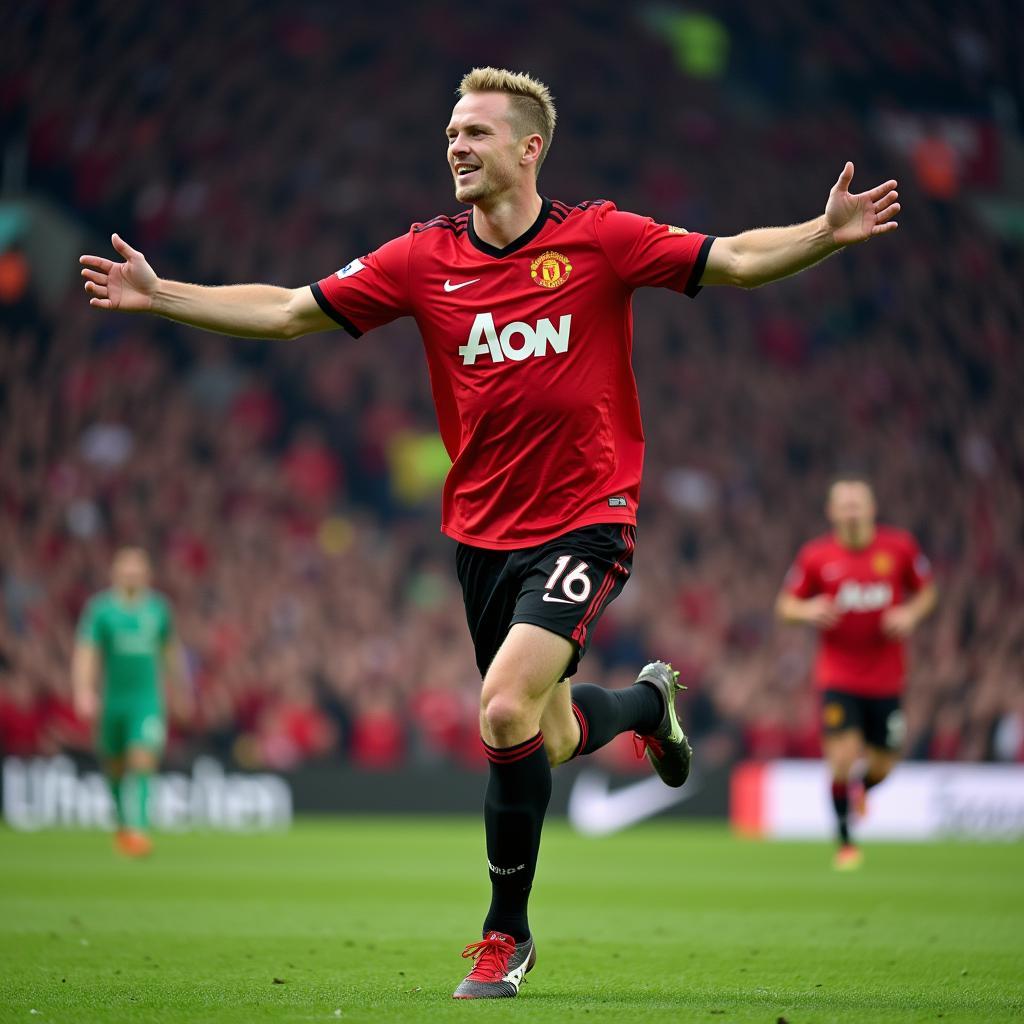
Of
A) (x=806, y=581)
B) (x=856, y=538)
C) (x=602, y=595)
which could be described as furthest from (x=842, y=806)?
(x=602, y=595)

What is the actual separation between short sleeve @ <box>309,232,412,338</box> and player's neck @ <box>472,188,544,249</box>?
1.01ft

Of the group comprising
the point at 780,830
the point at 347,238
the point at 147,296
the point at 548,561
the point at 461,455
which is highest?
the point at 347,238

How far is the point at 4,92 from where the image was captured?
21.7m

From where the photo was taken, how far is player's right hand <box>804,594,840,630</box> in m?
12.0

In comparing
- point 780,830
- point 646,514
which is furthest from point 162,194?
point 780,830

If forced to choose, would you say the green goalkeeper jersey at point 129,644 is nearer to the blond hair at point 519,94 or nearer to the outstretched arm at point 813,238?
the blond hair at point 519,94

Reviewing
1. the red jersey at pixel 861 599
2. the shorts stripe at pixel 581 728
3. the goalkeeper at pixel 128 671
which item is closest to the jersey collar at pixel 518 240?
the shorts stripe at pixel 581 728

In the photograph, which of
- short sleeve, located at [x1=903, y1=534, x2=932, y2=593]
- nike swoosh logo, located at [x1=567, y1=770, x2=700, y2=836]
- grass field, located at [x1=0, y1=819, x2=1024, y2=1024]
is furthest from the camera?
nike swoosh logo, located at [x1=567, y1=770, x2=700, y2=836]

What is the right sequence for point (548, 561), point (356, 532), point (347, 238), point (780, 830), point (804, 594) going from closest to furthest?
point (548, 561) → point (804, 594) → point (780, 830) → point (356, 532) → point (347, 238)

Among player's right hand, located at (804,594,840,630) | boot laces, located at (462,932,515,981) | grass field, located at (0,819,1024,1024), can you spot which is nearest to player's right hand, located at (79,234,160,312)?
grass field, located at (0,819,1024,1024)

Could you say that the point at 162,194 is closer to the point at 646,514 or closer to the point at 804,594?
the point at 646,514

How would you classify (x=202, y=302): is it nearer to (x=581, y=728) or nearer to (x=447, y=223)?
(x=447, y=223)

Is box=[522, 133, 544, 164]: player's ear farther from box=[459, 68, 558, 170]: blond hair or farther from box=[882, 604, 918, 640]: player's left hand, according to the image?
box=[882, 604, 918, 640]: player's left hand

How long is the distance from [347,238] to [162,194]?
294cm
